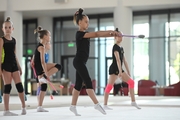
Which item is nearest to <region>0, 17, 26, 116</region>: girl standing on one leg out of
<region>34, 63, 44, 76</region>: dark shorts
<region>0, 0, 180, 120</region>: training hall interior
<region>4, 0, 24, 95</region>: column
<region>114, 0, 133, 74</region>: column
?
<region>34, 63, 44, 76</region>: dark shorts

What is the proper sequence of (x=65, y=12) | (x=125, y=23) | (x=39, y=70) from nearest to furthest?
(x=39, y=70) < (x=125, y=23) < (x=65, y=12)

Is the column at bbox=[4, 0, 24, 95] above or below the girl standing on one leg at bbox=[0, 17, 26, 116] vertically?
above

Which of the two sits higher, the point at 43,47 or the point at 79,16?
the point at 79,16

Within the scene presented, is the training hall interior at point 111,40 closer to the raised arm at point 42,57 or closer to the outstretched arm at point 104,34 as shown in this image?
the raised arm at point 42,57

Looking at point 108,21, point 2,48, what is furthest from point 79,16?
point 108,21

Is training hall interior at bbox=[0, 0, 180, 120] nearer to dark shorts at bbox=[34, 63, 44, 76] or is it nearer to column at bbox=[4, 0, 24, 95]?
column at bbox=[4, 0, 24, 95]

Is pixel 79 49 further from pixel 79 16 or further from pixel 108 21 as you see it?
pixel 108 21

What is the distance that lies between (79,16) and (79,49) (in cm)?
44

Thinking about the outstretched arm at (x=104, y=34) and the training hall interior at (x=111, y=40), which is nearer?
the outstretched arm at (x=104, y=34)

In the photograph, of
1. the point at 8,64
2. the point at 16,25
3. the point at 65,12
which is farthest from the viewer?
the point at 65,12

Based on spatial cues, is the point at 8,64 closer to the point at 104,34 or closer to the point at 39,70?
the point at 39,70

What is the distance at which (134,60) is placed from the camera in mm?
18719
